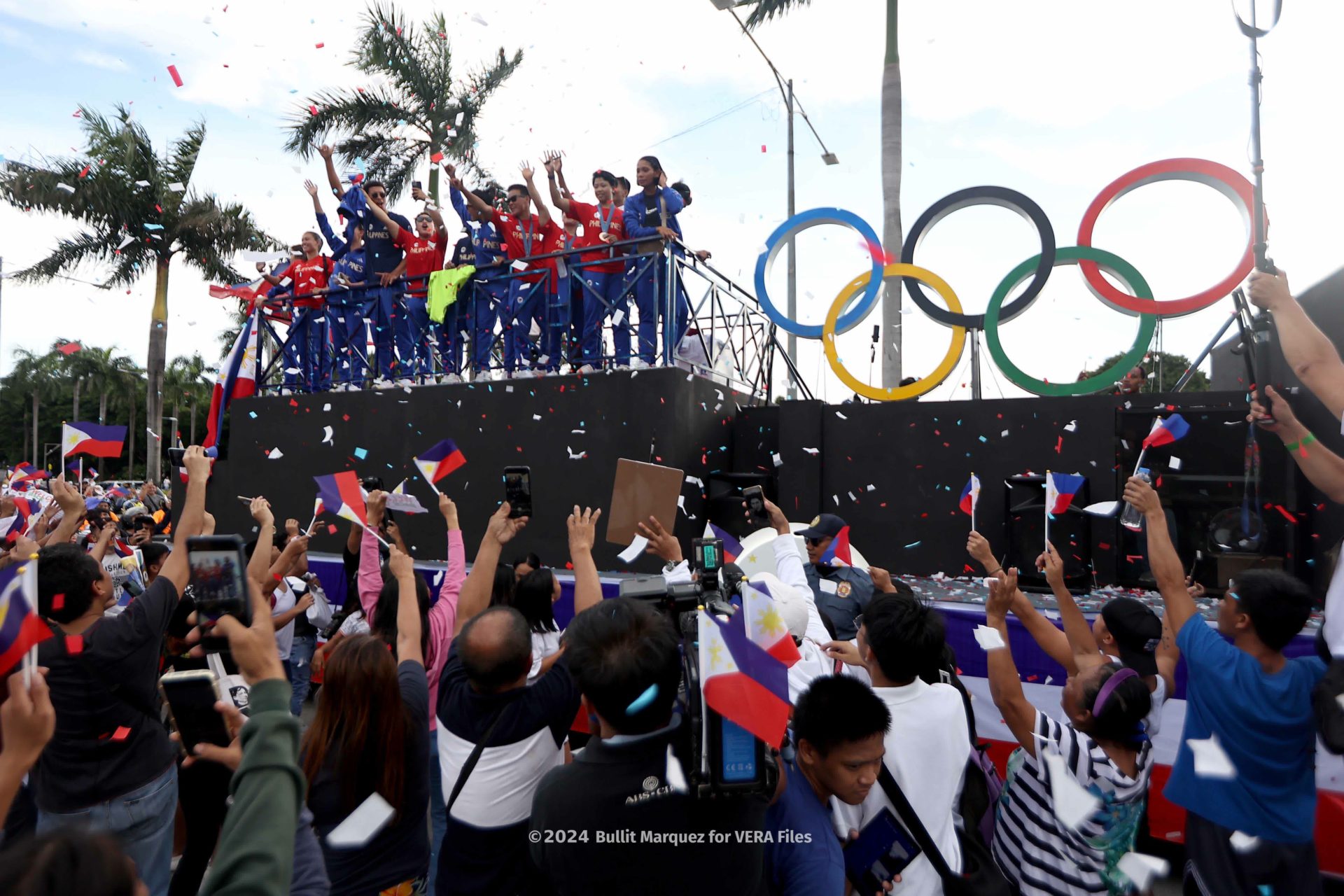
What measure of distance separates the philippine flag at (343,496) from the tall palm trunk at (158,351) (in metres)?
20.3

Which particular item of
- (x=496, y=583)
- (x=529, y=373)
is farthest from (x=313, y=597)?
(x=529, y=373)

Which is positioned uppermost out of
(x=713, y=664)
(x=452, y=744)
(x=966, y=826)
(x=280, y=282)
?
(x=280, y=282)

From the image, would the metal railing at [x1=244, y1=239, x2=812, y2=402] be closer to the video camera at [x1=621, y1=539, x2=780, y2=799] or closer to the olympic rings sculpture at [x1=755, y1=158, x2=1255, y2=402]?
the olympic rings sculpture at [x1=755, y1=158, x2=1255, y2=402]

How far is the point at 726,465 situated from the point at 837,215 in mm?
2693

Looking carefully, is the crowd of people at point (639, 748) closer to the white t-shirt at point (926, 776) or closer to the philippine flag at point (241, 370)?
the white t-shirt at point (926, 776)

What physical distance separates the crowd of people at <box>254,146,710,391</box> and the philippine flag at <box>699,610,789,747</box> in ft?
19.6

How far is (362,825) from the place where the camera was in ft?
6.77

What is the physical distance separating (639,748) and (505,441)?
6.54 metres

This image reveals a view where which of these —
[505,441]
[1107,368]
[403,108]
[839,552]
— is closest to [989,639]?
[839,552]

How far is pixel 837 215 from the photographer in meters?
7.69

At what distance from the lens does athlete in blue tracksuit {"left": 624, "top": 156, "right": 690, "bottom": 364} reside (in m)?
7.60

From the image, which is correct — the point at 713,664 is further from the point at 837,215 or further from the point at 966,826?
the point at 837,215

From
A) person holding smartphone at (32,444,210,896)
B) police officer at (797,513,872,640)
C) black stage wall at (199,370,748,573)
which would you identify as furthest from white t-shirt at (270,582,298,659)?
police officer at (797,513,872,640)

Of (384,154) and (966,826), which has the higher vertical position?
(384,154)
